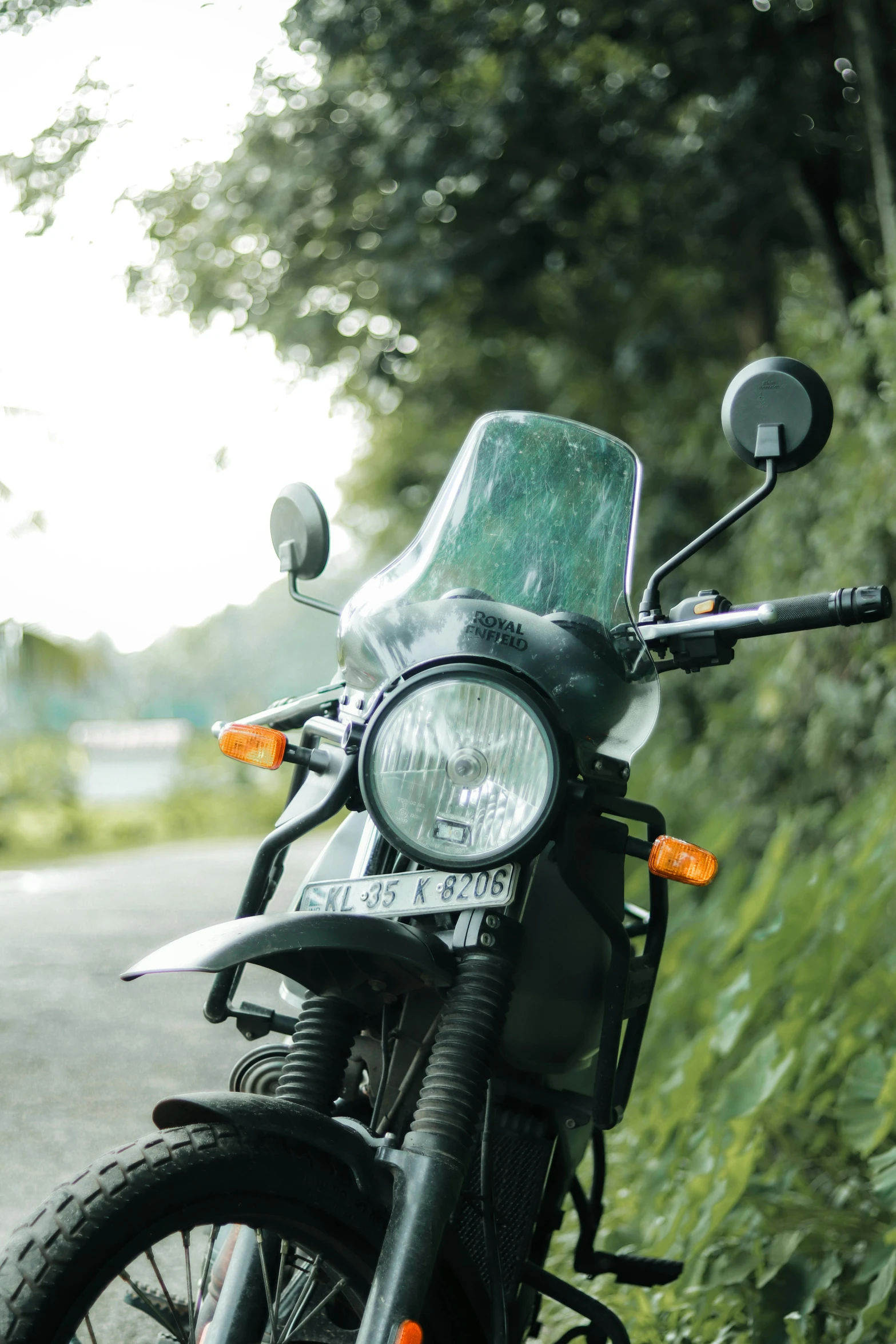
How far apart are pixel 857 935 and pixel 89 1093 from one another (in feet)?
7.02

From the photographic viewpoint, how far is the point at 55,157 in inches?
207

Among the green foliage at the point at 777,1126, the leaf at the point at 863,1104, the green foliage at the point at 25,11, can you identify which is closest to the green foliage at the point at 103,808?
the green foliage at the point at 25,11

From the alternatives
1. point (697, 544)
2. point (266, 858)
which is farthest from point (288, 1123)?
point (697, 544)

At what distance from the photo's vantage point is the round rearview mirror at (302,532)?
2131 millimetres

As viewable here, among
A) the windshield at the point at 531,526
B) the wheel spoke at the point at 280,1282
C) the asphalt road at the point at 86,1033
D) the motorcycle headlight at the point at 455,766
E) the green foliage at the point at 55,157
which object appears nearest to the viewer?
the wheel spoke at the point at 280,1282

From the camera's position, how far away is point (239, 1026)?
1847 millimetres

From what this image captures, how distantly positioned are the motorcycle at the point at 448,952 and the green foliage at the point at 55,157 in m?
3.72

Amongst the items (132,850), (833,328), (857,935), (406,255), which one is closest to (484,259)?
(406,255)

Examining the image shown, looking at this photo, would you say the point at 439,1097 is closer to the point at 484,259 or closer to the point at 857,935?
the point at 857,935

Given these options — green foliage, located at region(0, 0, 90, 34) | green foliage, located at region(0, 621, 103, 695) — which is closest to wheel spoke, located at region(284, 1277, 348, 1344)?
green foliage, located at region(0, 0, 90, 34)

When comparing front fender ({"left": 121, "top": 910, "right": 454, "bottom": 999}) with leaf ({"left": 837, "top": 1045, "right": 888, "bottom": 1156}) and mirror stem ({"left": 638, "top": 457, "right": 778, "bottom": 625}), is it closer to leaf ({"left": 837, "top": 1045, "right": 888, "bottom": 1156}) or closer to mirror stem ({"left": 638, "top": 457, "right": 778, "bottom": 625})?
mirror stem ({"left": 638, "top": 457, "right": 778, "bottom": 625})

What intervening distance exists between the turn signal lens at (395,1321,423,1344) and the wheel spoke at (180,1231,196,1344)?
0.87 ft

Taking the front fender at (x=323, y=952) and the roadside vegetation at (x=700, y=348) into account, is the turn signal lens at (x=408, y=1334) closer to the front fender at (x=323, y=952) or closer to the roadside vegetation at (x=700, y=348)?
the front fender at (x=323, y=952)

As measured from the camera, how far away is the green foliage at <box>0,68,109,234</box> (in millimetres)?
4977
